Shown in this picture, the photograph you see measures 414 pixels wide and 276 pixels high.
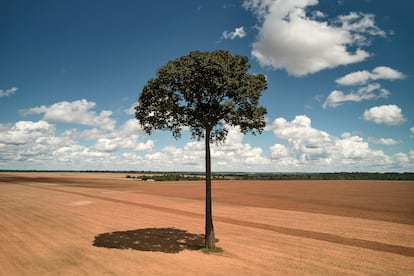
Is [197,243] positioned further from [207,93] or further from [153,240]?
[207,93]

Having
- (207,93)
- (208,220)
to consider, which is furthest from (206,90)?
(208,220)

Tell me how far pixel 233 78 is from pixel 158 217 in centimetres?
1890

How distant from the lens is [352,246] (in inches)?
781

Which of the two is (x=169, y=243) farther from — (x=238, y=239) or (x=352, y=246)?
(x=352, y=246)

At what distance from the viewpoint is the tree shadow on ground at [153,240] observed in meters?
19.0

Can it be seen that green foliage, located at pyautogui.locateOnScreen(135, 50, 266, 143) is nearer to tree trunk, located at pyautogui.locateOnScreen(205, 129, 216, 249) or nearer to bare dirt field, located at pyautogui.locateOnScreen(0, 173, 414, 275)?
tree trunk, located at pyautogui.locateOnScreen(205, 129, 216, 249)

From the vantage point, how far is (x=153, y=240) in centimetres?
2081

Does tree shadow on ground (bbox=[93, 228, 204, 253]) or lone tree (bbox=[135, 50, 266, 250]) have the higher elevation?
lone tree (bbox=[135, 50, 266, 250])

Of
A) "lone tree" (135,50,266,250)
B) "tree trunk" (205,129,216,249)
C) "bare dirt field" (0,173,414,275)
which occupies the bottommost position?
"bare dirt field" (0,173,414,275)

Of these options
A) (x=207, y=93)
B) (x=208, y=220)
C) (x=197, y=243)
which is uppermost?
(x=207, y=93)

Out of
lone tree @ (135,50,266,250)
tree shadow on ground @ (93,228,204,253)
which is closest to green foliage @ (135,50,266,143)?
→ lone tree @ (135,50,266,250)

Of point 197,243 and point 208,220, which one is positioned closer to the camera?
point 208,220

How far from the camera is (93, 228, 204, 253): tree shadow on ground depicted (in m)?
19.0

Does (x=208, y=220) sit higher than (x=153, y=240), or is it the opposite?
(x=208, y=220)
